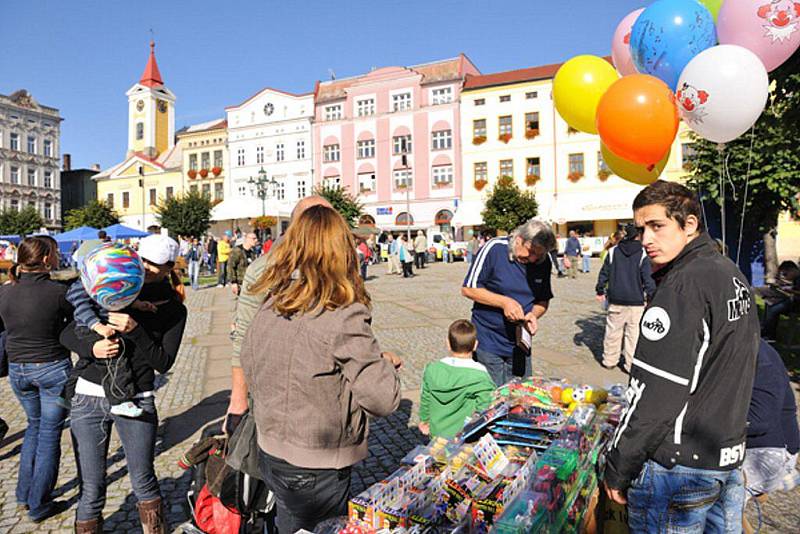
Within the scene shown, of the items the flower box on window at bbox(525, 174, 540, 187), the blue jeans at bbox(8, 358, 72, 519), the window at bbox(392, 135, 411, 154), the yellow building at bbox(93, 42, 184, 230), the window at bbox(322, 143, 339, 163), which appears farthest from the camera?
the yellow building at bbox(93, 42, 184, 230)

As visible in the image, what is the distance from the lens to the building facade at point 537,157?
37094 millimetres

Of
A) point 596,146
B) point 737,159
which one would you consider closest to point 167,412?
point 737,159

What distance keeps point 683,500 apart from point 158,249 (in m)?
2.70

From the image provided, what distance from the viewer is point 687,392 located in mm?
1833

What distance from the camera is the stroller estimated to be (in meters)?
2.60

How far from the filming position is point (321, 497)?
2096 mm

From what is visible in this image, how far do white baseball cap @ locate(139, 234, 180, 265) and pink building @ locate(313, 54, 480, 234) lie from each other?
37947 millimetres

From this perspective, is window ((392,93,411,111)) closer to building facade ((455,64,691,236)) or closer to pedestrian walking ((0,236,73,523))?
building facade ((455,64,691,236))

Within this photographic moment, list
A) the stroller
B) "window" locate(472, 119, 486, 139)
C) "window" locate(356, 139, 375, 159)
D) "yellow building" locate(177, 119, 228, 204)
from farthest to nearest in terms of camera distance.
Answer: "yellow building" locate(177, 119, 228, 204), "window" locate(356, 139, 375, 159), "window" locate(472, 119, 486, 139), the stroller

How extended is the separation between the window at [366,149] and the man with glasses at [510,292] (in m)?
41.1

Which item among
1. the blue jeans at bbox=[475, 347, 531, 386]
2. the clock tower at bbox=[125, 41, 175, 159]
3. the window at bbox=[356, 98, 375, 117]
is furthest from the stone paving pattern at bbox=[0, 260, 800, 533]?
the clock tower at bbox=[125, 41, 175, 159]

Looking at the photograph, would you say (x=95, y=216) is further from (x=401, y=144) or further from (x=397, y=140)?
(x=401, y=144)

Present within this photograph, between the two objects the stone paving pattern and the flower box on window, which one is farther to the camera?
the flower box on window

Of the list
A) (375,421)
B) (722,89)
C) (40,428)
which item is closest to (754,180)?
(722,89)
